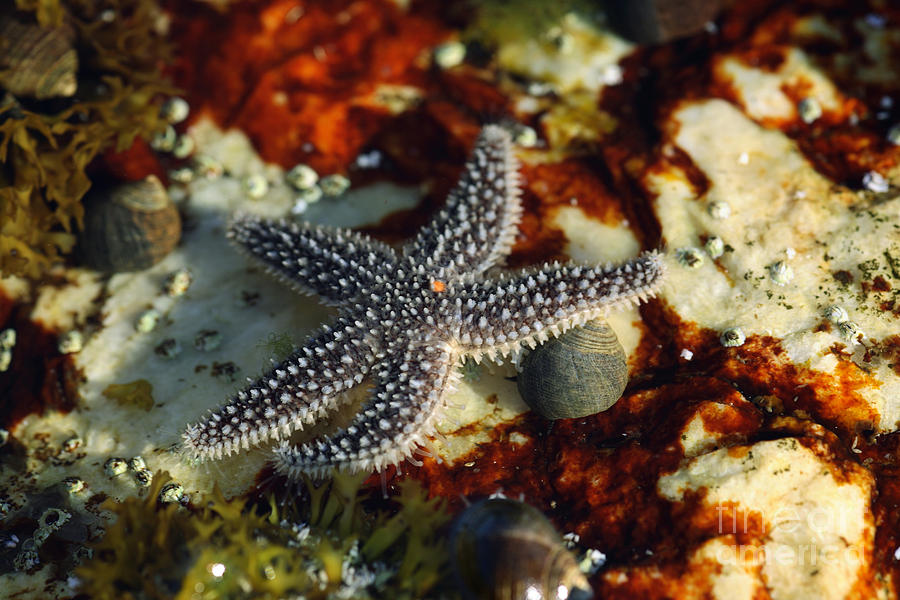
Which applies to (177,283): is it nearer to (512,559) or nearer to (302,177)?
(302,177)

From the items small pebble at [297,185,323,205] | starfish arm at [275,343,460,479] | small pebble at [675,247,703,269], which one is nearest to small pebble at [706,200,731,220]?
small pebble at [675,247,703,269]

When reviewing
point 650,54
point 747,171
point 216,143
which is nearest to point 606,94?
point 650,54

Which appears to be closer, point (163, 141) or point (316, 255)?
point (316, 255)

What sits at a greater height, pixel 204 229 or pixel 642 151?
pixel 642 151

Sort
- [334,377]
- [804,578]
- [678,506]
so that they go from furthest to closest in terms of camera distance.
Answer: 1. [334,377]
2. [678,506]
3. [804,578]

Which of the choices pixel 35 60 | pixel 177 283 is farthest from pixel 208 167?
pixel 35 60

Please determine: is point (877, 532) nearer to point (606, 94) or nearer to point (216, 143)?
point (606, 94)
